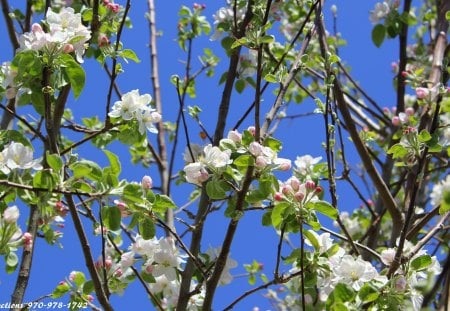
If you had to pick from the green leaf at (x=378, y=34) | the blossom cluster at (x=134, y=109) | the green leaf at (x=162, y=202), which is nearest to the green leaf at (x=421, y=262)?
the green leaf at (x=162, y=202)

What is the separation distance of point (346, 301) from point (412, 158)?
2.52 ft

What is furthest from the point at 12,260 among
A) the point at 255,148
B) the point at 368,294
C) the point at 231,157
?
the point at 368,294

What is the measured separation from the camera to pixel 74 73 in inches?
85.1

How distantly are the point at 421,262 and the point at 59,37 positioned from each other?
1310mm

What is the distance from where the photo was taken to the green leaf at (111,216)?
2.06 meters

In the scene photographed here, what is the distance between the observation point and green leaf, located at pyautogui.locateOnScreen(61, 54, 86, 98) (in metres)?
2.14

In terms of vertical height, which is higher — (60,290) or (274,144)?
(274,144)

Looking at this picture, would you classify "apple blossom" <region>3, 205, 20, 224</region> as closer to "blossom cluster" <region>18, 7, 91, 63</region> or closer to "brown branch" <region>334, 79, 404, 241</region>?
"blossom cluster" <region>18, 7, 91, 63</region>

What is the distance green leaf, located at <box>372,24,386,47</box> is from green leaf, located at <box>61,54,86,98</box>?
210 centimetres

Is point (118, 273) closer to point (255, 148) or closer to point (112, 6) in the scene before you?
point (255, 148)

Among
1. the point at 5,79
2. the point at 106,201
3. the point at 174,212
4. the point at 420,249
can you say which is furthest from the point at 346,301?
the point at 174,212

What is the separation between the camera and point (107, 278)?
251 centimetres

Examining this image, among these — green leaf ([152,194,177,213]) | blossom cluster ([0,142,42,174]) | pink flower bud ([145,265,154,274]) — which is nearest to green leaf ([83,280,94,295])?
pink flower bud ([145,265,154,274])

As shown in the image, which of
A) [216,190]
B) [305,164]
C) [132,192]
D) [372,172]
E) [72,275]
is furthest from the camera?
[372,172]
